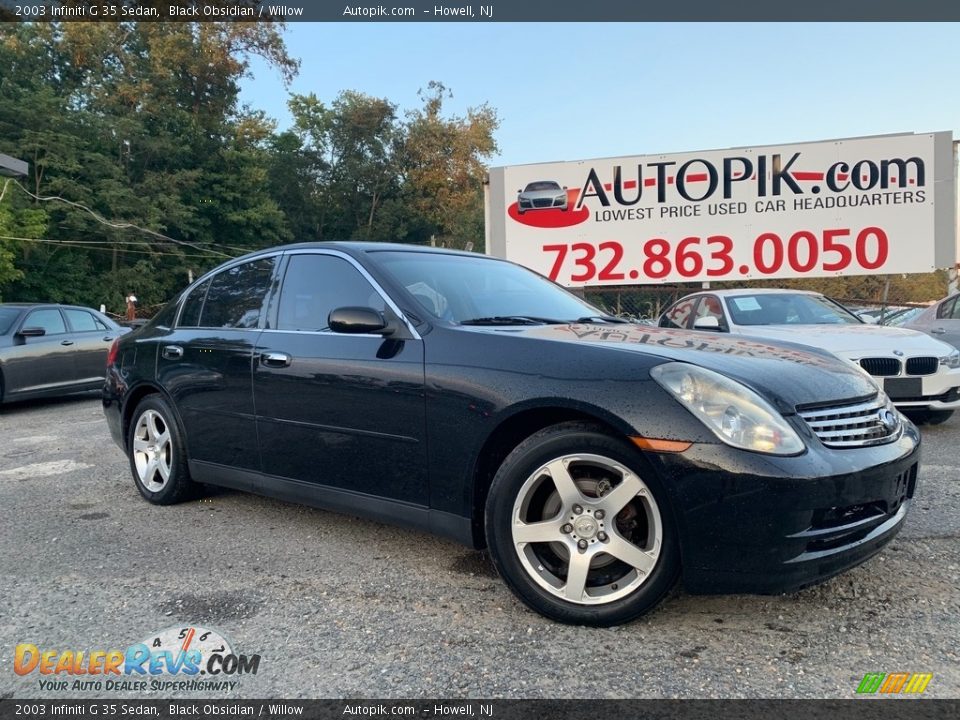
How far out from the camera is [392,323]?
125 inches

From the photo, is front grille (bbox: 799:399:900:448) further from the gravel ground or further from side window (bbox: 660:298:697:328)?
side window (bbox: 660:298:697:328)

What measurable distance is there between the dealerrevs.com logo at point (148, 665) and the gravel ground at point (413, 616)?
0.04m

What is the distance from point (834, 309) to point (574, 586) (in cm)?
608

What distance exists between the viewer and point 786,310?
7305mm

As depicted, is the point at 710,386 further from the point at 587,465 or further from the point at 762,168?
the point at 762,168

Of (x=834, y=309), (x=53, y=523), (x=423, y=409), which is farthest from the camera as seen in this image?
(x=834, y=309)

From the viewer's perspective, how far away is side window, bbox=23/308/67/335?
31.1ft

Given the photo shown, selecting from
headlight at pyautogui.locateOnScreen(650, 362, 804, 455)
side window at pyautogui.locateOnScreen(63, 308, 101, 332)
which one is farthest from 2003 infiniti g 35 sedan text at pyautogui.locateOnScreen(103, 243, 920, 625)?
side window at pyautogui.locateOnScreen(63, 308, 101, 332)

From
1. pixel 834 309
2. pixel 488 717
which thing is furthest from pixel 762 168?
pixel 488 717

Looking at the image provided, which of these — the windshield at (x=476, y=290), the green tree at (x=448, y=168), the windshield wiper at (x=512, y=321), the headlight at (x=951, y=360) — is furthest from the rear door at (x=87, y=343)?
the green tree at (x=448, y=168)

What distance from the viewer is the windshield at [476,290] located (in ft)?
11.0

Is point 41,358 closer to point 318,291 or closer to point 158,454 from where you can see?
point 158,454

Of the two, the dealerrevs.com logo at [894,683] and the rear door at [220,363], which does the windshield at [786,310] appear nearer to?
the rear door at [220,363]

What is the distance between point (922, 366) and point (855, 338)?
0.57 m
